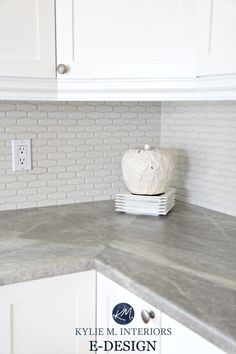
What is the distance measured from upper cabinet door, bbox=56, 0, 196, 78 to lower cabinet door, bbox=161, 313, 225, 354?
30.4 inches

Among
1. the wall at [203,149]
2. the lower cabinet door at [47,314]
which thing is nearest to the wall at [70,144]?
the wall at [203,149]

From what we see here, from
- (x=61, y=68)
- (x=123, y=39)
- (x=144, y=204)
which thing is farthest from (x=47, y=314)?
(x=123, y=39)

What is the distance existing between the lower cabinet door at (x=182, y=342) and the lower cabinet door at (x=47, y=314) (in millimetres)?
304

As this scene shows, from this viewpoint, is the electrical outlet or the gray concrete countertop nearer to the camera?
the gray concrete countertop

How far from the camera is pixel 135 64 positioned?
55.2 inches

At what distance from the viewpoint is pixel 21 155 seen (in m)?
1.70

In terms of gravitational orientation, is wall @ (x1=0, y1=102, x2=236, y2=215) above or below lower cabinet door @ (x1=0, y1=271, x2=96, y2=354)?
above

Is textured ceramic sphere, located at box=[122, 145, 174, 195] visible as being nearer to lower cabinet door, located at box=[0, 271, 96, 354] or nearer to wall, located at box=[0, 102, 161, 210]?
wall, located at box=[0, 102, 161, 210]

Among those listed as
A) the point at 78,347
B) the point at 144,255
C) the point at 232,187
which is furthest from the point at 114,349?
the point at 232,187

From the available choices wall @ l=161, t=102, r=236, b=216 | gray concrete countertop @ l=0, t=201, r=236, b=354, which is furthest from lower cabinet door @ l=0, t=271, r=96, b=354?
wall @ l=161, t=102, r=236, b=216

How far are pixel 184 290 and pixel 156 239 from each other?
39 cm

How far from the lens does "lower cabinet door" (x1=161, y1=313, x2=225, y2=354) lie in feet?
2.92

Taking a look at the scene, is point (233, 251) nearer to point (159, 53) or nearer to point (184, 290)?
point (184, 290)

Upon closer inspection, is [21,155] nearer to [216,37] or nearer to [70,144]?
[70,144]
